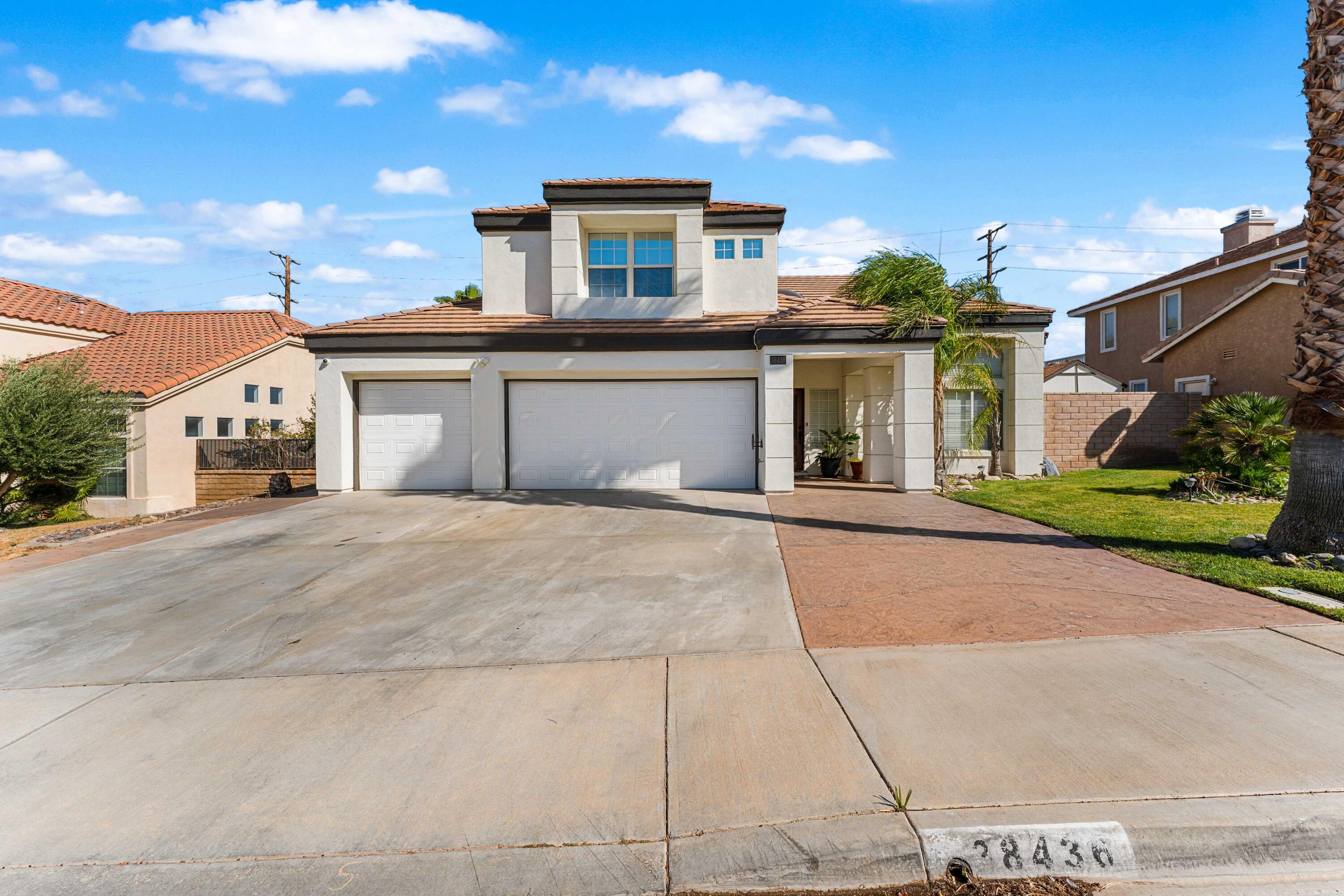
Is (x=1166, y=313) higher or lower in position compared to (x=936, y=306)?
higher

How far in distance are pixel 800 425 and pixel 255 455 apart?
51.5 feet

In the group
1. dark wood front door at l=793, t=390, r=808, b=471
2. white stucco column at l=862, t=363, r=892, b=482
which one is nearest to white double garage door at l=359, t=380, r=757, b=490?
white stucco column at l=862, t=363, r=892, b=482

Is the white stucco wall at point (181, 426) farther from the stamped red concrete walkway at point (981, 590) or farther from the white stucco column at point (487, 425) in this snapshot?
the stamped red concrete walkway at point (981, 590)

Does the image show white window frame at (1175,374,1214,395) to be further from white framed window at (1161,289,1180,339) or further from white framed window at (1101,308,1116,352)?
white framed window at (1101,308,1116,352)

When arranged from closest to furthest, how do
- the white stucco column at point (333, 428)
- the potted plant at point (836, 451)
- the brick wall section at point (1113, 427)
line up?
the white stucco column at point (333, 428) → the potted plant at point (836, 451) → the brick wall section at point (1113, 427)

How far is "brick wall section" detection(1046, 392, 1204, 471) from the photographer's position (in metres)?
18.8

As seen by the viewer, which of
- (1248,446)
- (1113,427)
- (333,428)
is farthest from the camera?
(1113,427)

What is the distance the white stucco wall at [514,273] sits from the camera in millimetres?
15977

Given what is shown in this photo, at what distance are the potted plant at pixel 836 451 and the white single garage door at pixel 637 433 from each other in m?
3.12

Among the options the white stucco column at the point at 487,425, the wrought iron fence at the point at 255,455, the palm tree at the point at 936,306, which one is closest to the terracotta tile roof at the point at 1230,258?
the palm tree at the point at 936,306

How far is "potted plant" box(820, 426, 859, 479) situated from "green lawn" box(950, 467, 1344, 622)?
3.19 meters

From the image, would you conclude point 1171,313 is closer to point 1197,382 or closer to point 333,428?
point 1197,382

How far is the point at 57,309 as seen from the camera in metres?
24.2

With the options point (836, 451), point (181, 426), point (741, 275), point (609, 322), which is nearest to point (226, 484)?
point (181, 426)
